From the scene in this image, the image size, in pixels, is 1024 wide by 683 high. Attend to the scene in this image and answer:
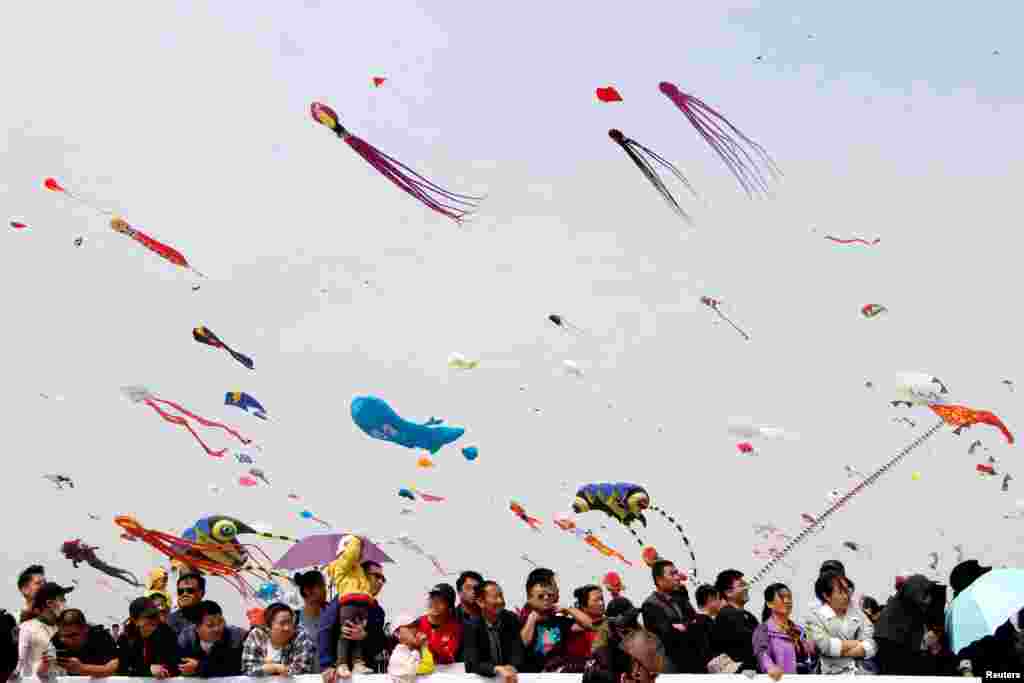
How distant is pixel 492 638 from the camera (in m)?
9.54

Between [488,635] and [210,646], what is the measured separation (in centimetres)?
215

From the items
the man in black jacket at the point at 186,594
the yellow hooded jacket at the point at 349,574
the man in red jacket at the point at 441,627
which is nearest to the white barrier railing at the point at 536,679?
the man in red jacket at the point at 441,627

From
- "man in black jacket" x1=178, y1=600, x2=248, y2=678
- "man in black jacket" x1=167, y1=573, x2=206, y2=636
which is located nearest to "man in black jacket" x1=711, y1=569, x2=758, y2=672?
"man in black jacket" x1=178, y1=600, x2=248, y2=678

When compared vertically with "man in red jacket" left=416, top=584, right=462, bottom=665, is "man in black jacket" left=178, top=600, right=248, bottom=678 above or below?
below

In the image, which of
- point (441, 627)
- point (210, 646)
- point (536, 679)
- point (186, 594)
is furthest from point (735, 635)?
point (186, 594)

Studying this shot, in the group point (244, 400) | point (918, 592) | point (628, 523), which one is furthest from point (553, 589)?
point (244, 400)

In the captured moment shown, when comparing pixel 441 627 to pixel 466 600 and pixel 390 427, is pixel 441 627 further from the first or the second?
pixel 390 427

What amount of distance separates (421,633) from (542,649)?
40.9 inches

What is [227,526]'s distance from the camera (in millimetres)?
20344

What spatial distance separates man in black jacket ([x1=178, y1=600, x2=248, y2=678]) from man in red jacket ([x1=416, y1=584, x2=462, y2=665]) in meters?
1.44

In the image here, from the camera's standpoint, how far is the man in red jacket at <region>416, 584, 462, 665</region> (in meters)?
9.77

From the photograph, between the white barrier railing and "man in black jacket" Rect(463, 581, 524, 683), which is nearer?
the white barrier railing

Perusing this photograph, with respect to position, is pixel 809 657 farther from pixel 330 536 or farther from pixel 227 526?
pixel 227 526

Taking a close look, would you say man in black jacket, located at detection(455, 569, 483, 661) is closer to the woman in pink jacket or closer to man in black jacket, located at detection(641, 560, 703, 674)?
man in black jacket, located at detection(641, 560, 703, 674)
